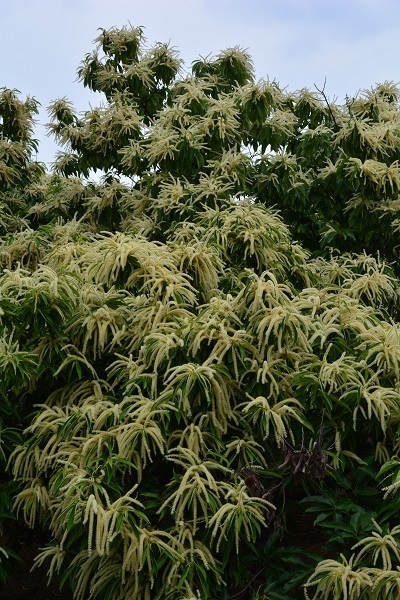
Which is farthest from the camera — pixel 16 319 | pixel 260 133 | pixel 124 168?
pixel 124 168

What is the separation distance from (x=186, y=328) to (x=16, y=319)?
884mm

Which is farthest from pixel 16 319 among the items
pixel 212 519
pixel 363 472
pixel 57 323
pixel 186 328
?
pixel 363 472

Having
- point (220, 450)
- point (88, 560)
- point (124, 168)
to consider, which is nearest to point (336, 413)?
point (220, 450)

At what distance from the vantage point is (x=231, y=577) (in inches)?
139

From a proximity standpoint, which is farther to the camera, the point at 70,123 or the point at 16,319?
the point at 70,123

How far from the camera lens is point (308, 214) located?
6.65 metres

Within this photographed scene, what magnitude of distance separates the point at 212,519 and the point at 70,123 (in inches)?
261

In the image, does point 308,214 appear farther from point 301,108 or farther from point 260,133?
point 301,108

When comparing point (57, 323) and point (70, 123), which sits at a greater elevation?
point (70, 123)

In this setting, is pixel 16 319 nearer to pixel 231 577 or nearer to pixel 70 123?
pixel 231 577

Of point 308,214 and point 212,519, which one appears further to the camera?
point 308,214

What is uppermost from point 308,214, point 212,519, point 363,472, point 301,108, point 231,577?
point 301,108

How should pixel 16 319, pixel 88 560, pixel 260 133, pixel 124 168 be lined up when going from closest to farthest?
pixel 88 560 → pixel 16 319 → pixel 260 133 → pixel 124 168

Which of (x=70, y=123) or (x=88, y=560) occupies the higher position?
(x=70, y=123)
